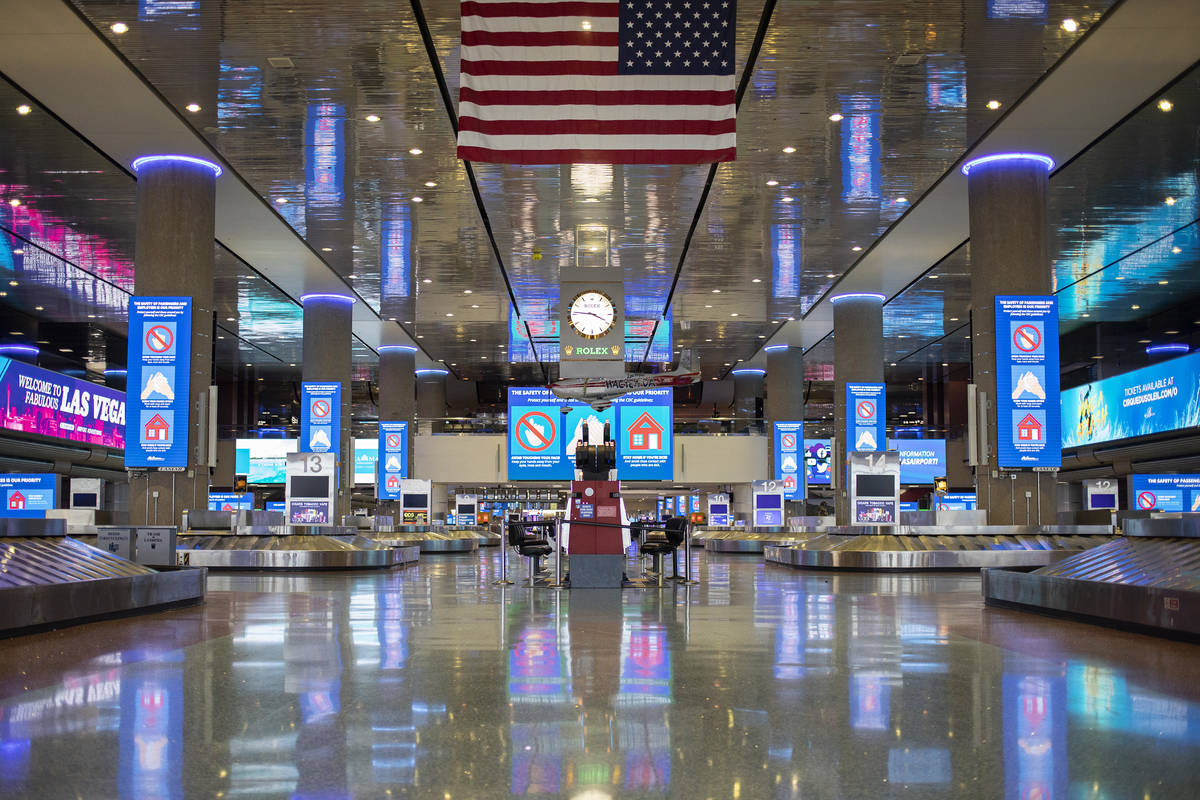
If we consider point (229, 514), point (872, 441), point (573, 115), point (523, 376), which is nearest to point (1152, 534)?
point (573, 115)

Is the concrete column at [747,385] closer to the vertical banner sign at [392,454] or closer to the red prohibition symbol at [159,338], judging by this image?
the vertical banner sign at [392,454]

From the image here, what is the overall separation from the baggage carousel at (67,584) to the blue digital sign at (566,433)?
2758 cm

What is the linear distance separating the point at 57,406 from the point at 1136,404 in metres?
34.1

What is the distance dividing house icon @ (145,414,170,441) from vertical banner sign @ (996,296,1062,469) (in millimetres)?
13846

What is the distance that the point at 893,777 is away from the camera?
11.7ft

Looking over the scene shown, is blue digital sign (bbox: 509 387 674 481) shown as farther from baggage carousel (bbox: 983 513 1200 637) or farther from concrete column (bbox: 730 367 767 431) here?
baggage carousel (bbox: 983 513 1200 637)

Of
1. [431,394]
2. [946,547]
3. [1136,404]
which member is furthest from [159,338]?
[431,394]

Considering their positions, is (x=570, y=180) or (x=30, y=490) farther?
(x=30, y=490)

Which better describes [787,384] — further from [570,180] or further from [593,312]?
[570,180]

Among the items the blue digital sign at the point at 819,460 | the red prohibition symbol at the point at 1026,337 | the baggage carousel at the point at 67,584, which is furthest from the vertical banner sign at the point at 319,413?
the blue digital sign at the point at 819,460

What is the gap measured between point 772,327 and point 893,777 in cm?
3213

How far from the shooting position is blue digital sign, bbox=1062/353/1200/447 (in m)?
29.5

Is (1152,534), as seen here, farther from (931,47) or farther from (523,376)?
(523,376)

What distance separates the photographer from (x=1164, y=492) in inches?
1452
